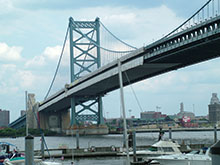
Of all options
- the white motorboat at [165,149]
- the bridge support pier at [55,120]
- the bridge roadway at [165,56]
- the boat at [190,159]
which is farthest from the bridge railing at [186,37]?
the bridge support pier at [55,120]

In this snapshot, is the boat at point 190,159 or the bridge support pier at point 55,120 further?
the bridge support pier at point 55,120

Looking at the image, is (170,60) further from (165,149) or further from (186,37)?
(165,149)

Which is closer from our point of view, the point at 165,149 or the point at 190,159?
the point at 190,159

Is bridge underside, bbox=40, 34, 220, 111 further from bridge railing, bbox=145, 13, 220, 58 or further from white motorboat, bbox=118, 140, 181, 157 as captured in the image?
white motorboat, bbox=118, 140, 181, 157

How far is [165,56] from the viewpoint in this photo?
5000 cm

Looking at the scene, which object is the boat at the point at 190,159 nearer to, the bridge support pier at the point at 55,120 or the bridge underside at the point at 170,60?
the bridge underside at the point at 170,60

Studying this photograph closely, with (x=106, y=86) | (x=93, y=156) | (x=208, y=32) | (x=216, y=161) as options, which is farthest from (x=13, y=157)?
(x=106, y=86)

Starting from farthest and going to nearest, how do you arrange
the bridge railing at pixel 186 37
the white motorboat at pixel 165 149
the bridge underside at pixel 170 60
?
the bridge underside at pixel 170 60 → the bridge railing at pixel 186 37 → the white motorboat at pixel 165 149

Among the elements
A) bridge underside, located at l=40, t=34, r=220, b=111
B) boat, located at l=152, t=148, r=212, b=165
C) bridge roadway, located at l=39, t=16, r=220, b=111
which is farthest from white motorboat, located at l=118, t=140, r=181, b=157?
bridge roadway, located at l=39, t=16, r=220, b=111

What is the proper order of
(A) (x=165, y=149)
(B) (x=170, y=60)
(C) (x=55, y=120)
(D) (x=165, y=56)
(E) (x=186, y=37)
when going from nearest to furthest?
1. (A) (x=165, y=149)
2. (E) (x=186, y=37)
3. (D) (x=165, y=56)
4. (B) (x=170, y=60)
5. (C) (x=55, y=120)

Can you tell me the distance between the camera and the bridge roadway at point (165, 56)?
42625 mm

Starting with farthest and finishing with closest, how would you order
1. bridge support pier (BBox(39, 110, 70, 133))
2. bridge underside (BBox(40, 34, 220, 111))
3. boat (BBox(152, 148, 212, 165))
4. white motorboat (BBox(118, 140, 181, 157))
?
1. bridge support pier (BBox(39, 110, 70, 133))
2. bridge underside (BBox(40, 34, 220, 111))
3. white motorboat (BBox(118, 140, 181, 157))
4. boat (BBox(152, 148, 212, 165))

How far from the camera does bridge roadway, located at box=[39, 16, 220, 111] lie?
140ft

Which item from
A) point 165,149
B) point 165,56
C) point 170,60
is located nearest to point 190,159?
point 165,149
